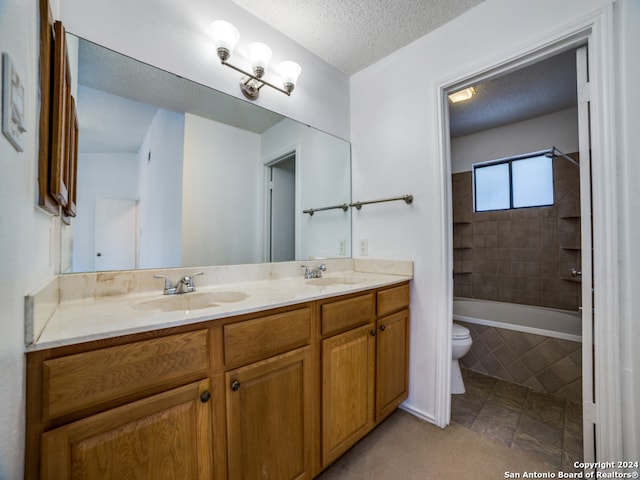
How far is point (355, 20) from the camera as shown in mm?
1569

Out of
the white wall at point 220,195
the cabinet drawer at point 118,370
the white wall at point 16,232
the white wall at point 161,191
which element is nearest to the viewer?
the white wall at point 16,232

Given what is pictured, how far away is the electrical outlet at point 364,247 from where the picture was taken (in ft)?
6.54

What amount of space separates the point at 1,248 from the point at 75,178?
812mm

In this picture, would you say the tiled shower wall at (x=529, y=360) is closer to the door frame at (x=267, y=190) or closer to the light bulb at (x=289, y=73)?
the door frame at (x=267, y=190)

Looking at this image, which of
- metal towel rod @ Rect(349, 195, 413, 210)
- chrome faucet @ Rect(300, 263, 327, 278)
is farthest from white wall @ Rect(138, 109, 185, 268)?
metal towel rod @ Rect(349, 195, 413, 210)

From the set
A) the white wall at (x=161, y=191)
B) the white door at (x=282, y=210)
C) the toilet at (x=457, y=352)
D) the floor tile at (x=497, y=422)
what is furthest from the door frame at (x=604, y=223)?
the white wall at (x=161, y=191)

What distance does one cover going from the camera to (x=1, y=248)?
421 millimetres

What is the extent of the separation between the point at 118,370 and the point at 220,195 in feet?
3.35

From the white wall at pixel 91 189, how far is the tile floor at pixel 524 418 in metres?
2.15

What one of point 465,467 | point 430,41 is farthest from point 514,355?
point 430,41

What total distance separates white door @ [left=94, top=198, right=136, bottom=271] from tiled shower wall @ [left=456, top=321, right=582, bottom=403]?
263cm

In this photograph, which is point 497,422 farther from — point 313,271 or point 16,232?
point 16,232

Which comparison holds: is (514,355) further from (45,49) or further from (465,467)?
(45,49)

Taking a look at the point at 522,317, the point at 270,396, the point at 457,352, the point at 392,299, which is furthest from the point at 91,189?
the point at 522,317
